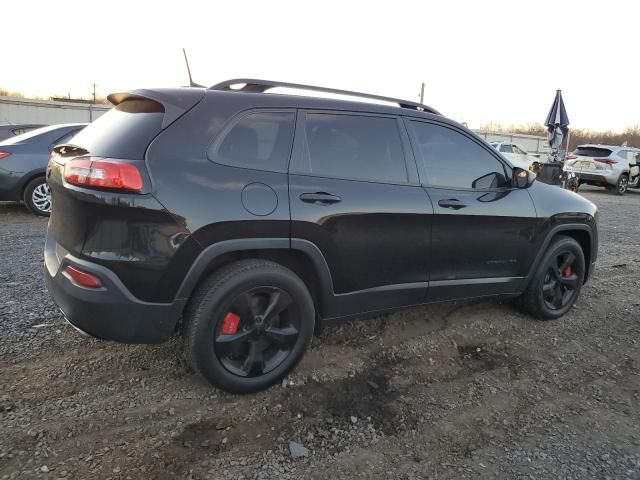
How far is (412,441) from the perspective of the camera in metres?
2.51

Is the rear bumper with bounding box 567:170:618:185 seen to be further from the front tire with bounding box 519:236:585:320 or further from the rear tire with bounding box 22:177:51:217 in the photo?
the rear tire with bounding box 22:177:51:217

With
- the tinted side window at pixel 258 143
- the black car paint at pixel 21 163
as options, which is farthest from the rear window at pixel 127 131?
the black car paint at pixel 21 163

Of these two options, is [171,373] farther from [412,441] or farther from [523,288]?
[523,288]

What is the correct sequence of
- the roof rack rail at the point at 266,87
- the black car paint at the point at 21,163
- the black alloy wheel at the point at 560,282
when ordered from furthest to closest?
the black car paint at the point at 21,163 < the black alloy wheel at the point at 560,282 < the roof rack rail at the point at 266,87

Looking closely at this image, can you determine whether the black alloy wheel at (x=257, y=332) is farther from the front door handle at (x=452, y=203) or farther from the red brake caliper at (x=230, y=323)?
the front door handle at (x=452, y=203)

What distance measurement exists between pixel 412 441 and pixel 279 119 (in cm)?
197

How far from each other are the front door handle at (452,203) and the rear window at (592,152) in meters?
17.3

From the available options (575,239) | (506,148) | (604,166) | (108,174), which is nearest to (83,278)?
(108,174)

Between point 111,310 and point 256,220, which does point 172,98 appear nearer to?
point 256,220

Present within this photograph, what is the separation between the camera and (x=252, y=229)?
8.61ft

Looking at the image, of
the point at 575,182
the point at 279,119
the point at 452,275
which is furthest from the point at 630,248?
the point at 575,182

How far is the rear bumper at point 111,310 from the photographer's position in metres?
2.43

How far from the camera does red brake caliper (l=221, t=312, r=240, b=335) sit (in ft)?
8.80

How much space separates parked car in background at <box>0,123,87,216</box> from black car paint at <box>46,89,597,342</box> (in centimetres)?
535
